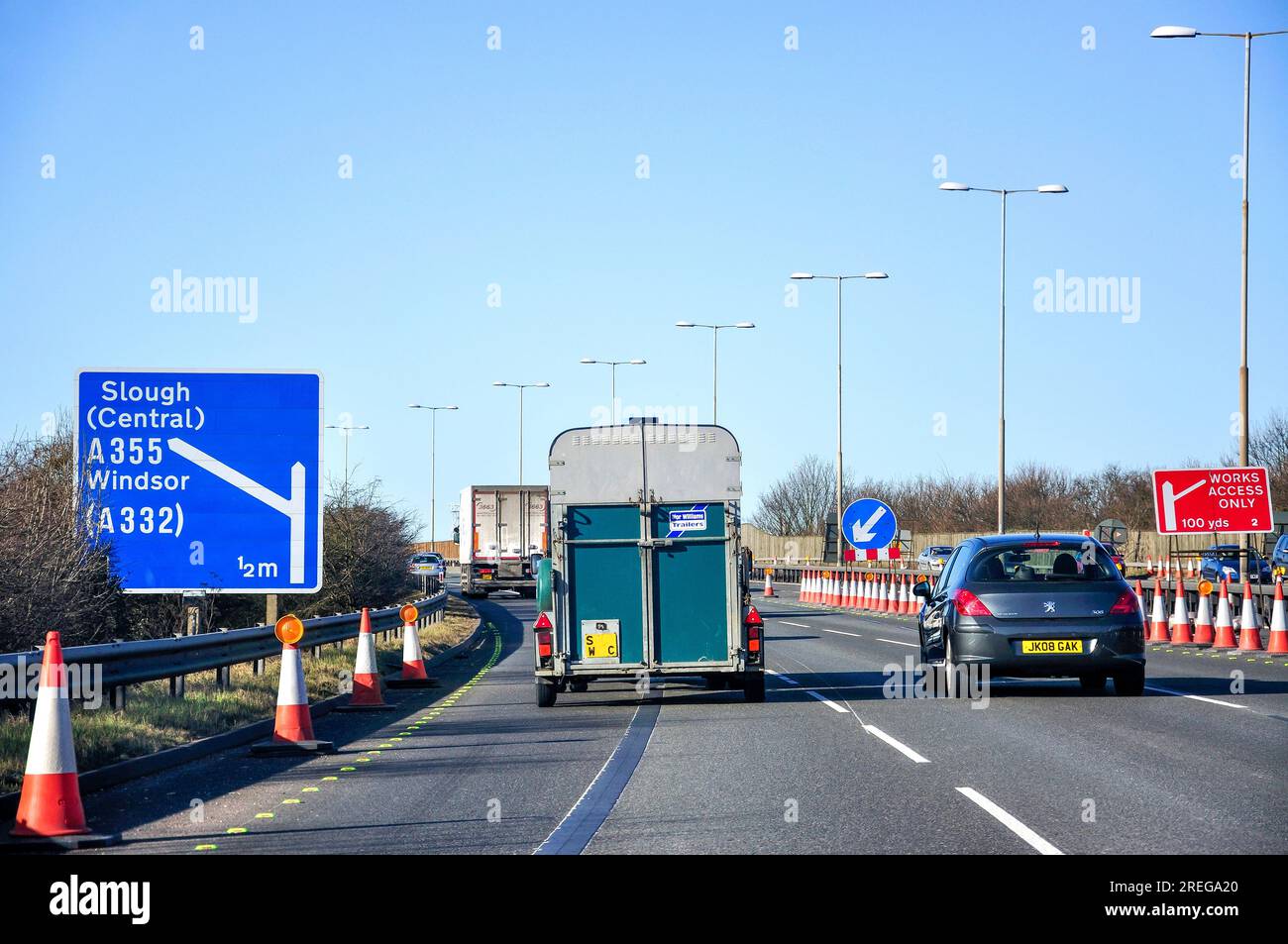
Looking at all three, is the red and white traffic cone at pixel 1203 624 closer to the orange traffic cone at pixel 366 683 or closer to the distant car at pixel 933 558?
the orange traffic cone at pixel 366 683

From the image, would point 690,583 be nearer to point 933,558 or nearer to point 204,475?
point 204,475

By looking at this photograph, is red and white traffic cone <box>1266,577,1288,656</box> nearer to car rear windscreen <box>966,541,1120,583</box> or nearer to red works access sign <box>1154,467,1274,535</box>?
red works access sign <box>1154,467,1274,535</box>

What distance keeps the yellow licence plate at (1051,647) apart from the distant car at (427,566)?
23777 mm

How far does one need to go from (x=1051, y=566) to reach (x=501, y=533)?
1439 inches

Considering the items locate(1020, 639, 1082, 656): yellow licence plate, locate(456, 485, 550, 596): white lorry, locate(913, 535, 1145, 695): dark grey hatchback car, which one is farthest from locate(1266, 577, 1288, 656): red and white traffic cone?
locate(456, 485, 550, 596): white lorry

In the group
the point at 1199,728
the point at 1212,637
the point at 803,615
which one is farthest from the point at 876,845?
the point at 803,615

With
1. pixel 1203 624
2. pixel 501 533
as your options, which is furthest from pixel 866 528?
pixel 501 533

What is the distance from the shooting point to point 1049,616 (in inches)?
655

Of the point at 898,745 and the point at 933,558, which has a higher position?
the point at 898,745

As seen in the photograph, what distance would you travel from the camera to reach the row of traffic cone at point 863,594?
42781 millimetres

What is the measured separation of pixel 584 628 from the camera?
1681 centimetres

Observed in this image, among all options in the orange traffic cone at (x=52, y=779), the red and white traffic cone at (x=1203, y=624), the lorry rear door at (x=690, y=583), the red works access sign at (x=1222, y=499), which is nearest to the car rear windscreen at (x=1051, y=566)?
the lorry rear door at (x=690, y=583)

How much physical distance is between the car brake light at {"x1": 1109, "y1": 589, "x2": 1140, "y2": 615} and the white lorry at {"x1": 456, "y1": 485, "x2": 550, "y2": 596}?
34938 millimetres

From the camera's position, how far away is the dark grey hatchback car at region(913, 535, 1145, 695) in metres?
16.5
